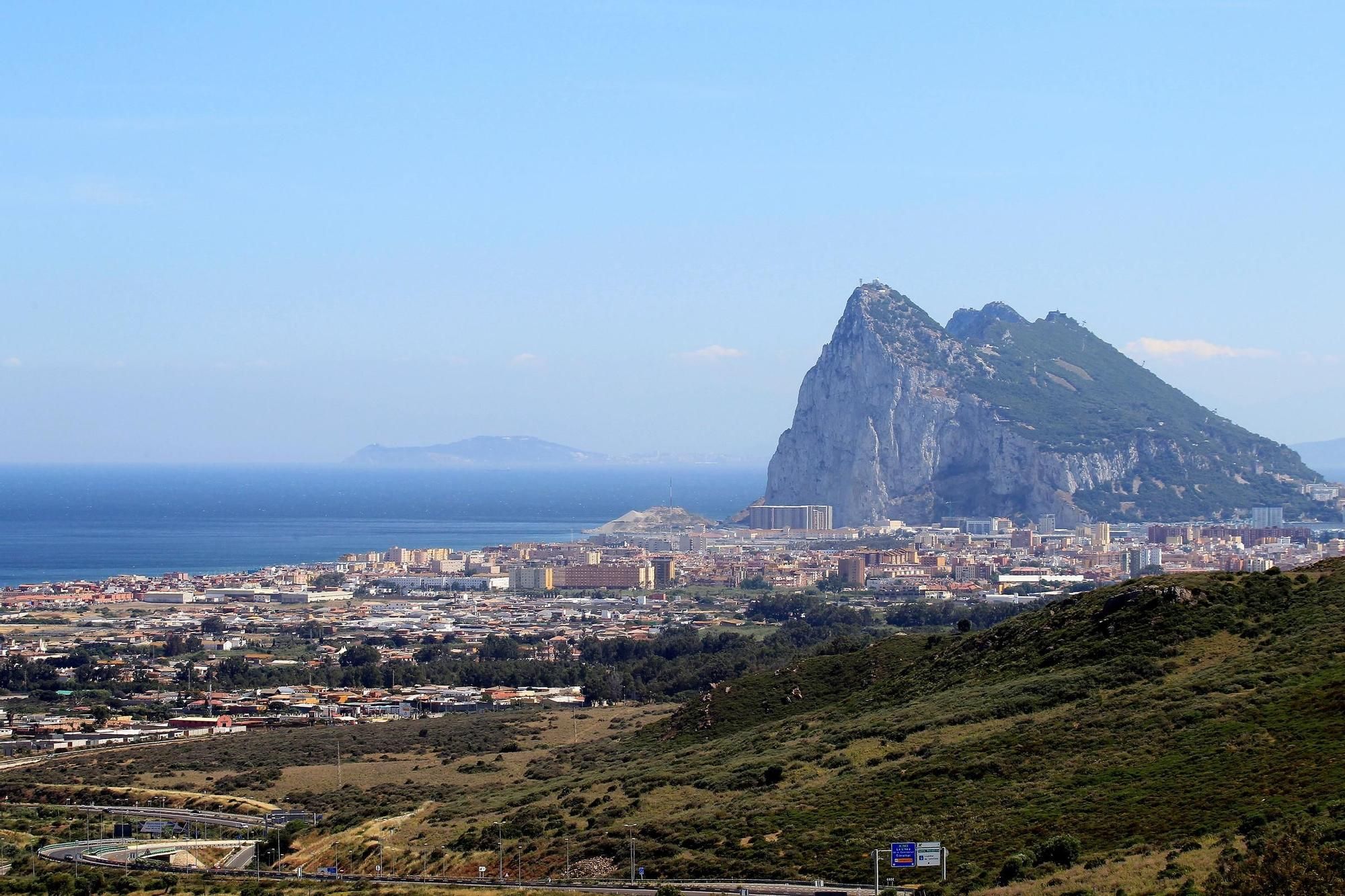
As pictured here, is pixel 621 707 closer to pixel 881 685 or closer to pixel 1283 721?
pixel 881 685

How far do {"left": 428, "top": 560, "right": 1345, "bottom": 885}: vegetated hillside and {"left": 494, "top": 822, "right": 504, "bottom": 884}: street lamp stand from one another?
0.70 feet

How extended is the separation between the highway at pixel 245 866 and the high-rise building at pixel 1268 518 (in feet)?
523

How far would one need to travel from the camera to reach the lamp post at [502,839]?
2987cm

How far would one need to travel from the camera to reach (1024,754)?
1209 inches

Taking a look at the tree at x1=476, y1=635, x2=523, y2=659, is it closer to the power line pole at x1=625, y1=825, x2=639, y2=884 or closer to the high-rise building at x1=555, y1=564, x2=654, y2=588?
the high-rise building at x1=555, y1=564, x2=654, y2=588

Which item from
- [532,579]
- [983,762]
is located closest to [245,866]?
[983,762]

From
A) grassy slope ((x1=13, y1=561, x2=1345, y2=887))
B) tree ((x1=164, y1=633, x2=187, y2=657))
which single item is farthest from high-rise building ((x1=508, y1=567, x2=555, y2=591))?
grassy slope ((x1=13, y1=561, x2=1345, y2=887))

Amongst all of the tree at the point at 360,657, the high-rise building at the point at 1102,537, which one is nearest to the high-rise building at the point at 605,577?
the high-rise building at the point at 1102,537

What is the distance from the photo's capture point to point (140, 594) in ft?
389

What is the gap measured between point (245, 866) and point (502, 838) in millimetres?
5483

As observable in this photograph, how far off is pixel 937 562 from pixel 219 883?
11647 centimetres

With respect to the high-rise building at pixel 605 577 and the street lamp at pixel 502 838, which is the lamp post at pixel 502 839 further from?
the high-rise building at pixel 605 577

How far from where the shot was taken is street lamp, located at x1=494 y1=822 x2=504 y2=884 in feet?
98.0

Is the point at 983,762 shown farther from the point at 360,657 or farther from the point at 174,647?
the point at 174,647
